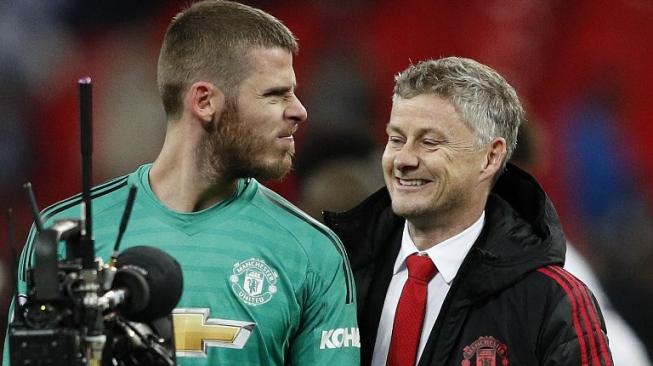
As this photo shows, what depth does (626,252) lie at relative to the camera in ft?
13.9

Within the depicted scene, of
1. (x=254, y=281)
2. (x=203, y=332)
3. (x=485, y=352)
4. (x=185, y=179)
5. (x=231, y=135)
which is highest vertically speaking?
(x=231, y=135)

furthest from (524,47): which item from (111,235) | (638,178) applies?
(111,235)

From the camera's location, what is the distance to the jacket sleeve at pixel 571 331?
8.84ft

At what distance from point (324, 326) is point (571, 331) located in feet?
1.94

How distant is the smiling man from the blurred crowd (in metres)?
1.22

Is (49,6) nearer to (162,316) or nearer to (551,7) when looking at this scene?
(551,7)

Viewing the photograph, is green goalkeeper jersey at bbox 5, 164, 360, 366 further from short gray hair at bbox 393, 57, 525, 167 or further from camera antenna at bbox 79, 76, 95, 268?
camera antenna at bbox 79, 76, 95, 268

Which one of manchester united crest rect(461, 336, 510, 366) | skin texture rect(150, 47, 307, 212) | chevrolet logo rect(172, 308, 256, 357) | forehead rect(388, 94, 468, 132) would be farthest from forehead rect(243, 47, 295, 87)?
manchester united crest rect(461, 336, 510, 366)

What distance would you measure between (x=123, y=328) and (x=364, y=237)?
1352mm

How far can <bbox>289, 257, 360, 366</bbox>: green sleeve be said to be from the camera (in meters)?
2.63

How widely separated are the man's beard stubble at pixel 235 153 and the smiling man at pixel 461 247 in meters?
0.41

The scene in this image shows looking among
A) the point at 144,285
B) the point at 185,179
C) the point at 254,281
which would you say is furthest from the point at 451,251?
the point at 144,285

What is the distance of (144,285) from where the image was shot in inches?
71.6

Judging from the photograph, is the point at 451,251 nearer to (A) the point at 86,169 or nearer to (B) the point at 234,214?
(B) the point at 234,214
